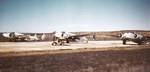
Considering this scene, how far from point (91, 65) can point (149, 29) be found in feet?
17.8

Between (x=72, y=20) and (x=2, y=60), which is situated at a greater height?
(x=72, y=20)

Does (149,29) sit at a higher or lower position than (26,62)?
higher

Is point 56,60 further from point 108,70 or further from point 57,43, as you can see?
point 57,43

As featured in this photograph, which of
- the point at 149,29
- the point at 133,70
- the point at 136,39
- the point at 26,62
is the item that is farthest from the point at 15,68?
the point at 136,39

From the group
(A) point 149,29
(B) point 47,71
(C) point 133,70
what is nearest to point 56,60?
(B) point 47,71

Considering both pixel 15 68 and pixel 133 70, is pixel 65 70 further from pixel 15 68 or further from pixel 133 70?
pixel 133 70

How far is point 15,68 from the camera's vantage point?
5.63 m

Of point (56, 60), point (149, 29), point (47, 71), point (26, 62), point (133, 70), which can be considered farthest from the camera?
point (149, 29)

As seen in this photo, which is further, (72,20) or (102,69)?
(72,20)

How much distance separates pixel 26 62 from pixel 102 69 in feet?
6.66

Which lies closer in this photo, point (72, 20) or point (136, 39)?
Result: point (72, 20)

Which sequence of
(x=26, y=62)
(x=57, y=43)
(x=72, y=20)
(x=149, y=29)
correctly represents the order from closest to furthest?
(x=26, y=62) → (x=72, y=20) → (x=149, y=29) → (x=57, y=43)

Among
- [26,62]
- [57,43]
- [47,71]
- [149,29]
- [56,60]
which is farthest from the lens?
[57,43]

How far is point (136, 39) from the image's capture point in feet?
44.4
